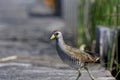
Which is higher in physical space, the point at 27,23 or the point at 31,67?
the point at 31,67

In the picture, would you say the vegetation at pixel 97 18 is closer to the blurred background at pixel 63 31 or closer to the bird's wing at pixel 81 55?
the blurred background at pixel 63 31

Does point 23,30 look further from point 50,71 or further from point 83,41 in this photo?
point 50,71

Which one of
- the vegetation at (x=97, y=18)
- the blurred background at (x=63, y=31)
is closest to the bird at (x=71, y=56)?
the blurred background at (x=63, y=31)

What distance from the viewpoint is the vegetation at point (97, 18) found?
727 centimetres

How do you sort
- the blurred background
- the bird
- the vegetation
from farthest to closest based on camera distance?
the blurred background < the vegetation < the bird

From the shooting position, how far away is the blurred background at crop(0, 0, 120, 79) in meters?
7.43

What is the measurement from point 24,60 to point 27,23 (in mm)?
5269

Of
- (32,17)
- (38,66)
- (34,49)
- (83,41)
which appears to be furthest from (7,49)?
(32,17)

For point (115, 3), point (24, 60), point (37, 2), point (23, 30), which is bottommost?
point (37, 2)

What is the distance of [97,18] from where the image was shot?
344 inches

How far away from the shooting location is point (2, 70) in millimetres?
6574

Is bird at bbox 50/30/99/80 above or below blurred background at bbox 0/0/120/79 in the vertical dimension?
above

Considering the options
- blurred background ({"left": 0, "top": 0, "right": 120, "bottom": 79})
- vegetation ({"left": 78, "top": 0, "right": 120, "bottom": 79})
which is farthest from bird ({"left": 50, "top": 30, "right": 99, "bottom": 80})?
vegetation ({"left": 78, "top": 0, "right": 120, "bottom": 79})

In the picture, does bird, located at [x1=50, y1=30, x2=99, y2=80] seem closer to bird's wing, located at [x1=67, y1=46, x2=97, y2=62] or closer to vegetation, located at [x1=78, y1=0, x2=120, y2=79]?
bird's wing, located at [x1=67, y1=46, x2=97, y2=62]
